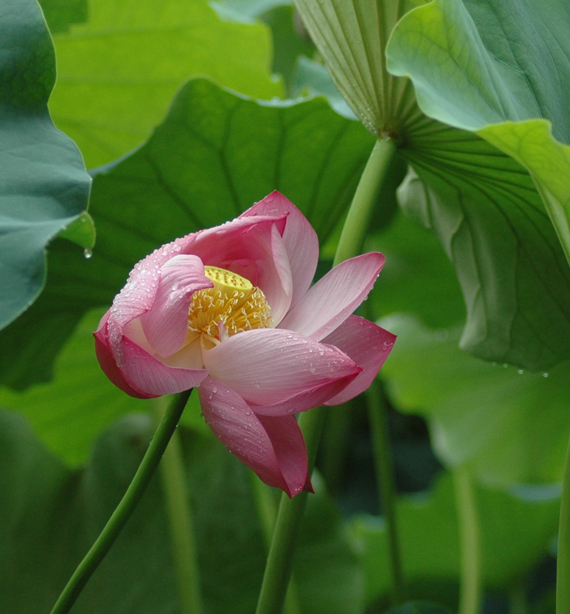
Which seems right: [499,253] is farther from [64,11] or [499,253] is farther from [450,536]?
[450,536]

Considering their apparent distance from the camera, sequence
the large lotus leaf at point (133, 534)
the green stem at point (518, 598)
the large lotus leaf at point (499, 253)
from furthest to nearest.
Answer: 1. the green stem at point (518, 598)
2. the large lotus leaf at point (133, 534)
3. the large lotus leaf at point (499, 253)

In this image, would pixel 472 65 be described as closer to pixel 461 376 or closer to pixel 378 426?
pixel 378 426

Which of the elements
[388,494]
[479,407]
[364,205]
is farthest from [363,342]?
[479,407]

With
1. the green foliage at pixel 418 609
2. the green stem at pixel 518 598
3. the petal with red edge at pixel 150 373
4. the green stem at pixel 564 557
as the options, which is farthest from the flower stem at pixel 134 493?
the green stem at pixel 518 598

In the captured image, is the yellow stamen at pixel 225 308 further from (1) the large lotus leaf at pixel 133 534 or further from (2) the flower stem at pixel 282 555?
(1) the large lotus leaf at pixel 133 534

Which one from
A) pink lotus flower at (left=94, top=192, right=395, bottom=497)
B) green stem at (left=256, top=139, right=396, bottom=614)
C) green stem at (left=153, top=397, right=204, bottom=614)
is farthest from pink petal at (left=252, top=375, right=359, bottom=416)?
green stem at (left=153, top=397, right=204, bottom=614)

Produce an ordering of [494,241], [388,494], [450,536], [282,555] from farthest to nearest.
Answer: [450,536]
[388,494]
[494,241]
[282,555]
